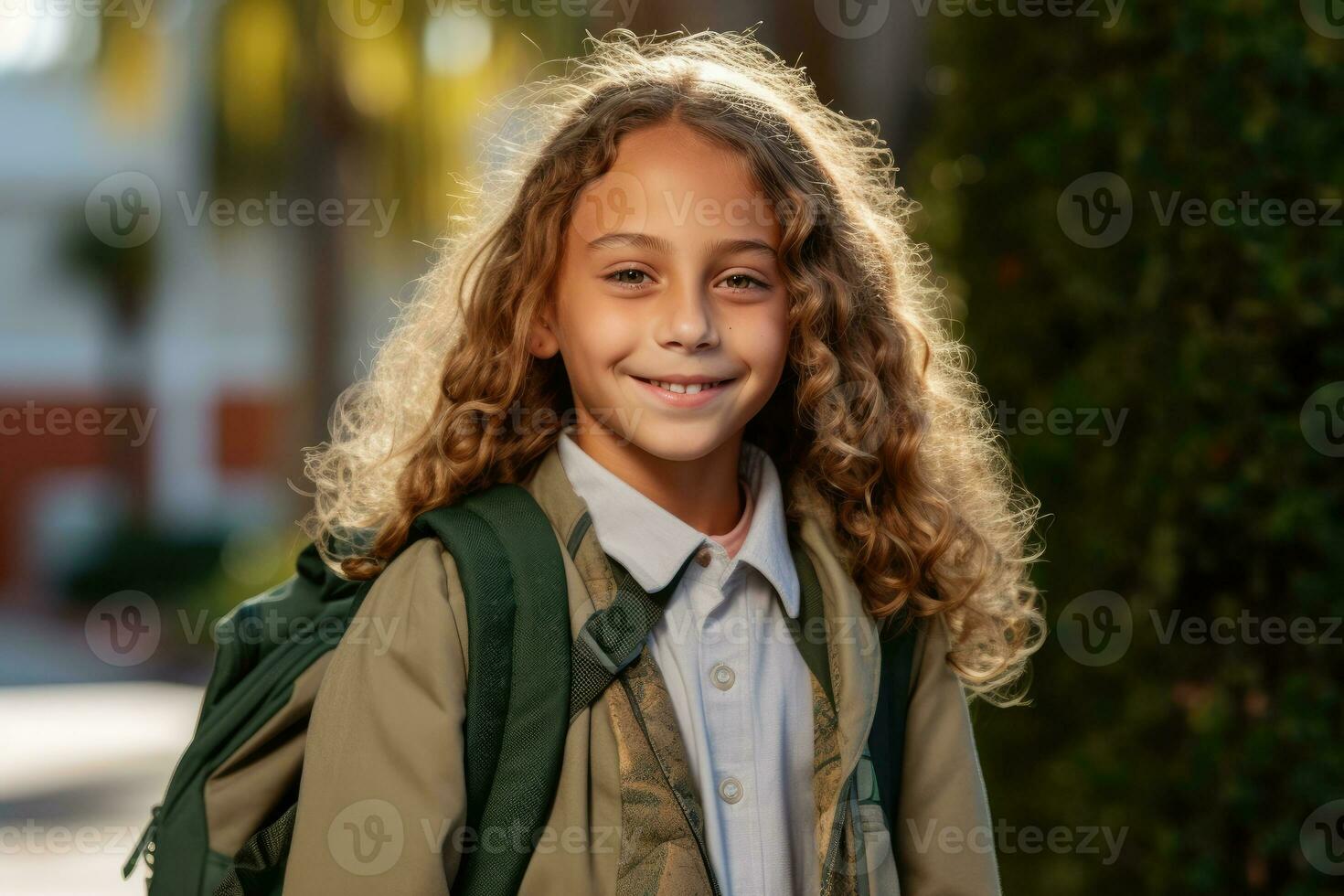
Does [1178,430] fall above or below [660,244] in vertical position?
below

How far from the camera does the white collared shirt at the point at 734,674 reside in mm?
2117

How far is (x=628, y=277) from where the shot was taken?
88.5 inches

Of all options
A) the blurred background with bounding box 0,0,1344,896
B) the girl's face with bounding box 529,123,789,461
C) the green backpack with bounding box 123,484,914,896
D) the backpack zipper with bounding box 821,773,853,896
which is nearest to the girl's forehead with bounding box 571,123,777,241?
the girl's face with bounding box 529,123,789,461

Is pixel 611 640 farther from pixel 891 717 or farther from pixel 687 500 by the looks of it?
pixel 891 717

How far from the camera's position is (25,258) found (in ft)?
65.9

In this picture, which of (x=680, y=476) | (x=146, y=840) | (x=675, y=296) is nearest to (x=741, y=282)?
Answer: (x=675, y=296)

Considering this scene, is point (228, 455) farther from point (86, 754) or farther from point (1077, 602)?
point (1077, 602)

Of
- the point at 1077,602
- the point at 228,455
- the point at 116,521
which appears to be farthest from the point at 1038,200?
the point at 228,455

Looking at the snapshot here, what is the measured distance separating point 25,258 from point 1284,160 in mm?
19689

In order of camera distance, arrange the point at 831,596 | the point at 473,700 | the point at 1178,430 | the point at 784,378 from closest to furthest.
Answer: the point at 473,700 < the point at 831,596 < the point at 784,378 < the point at 1178,430

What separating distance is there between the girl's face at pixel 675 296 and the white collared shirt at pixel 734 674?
128 mm

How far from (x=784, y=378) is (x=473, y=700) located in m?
0.86

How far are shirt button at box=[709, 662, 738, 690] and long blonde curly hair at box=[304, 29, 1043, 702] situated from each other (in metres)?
0.29

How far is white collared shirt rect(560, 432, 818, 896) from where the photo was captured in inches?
83.4
